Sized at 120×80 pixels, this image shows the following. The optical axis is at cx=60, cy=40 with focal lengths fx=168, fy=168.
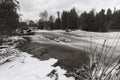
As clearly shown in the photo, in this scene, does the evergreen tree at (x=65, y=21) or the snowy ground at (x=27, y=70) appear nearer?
the snowy ground at (x=27, y=70)

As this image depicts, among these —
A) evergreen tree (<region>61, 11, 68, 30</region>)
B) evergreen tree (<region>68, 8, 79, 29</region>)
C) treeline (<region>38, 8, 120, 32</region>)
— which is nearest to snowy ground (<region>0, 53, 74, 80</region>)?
treeline (<region>38, 8, 120, 32</region>)

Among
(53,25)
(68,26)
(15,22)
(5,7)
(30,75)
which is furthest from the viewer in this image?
(53,25)

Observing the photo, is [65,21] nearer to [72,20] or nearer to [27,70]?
[72,20]

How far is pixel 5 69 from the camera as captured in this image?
7.47 meters

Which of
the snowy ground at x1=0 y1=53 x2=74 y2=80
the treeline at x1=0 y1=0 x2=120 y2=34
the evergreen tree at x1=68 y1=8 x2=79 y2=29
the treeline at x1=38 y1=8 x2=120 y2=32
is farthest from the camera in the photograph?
the evergreen tree at x1=68 y1=8 x2=79 y2=29

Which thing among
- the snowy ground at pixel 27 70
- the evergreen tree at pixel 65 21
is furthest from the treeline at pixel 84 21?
the snowy ground at pixel 27 70

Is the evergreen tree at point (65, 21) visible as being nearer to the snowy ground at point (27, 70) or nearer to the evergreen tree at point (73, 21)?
the evergreen tree at point (73, 21)

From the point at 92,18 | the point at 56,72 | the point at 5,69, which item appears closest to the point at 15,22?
the point at 5,69

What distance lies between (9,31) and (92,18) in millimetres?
41833

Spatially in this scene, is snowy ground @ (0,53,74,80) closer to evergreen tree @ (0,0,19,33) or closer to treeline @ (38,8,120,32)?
evergreen tree @ (0,0,19,33)

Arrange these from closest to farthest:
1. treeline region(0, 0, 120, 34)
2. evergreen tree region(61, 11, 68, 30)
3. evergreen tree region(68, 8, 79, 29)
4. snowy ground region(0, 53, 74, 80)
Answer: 1. snowy ground region(0, 53, 74, 80)
2. treeline region(0, 0, 120, 34)
3. evergreen tree region(68, 8, 79, 29)
4. evergreen tree region(61, 11, 68, 30)

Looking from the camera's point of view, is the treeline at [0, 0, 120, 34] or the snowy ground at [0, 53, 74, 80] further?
the treeline at [0, 0, 120, 34]

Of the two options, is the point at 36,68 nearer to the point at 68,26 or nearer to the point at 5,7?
the point at 5,7

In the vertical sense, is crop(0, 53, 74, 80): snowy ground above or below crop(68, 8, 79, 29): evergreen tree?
below
